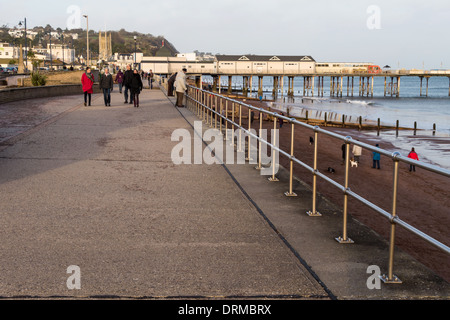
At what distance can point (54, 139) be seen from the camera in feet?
41.1

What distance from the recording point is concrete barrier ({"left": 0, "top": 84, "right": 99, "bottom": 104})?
24494 millimetres

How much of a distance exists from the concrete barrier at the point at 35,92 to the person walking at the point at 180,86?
7.71 meters

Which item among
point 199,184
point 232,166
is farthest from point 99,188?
point 232,166

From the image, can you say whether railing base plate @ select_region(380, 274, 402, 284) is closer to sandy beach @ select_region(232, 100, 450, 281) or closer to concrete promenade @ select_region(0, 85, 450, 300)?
concrete promenade @ select_region(0, 85, 450, 300)

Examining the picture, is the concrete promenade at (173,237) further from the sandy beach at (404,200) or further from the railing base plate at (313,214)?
the sandy beach at (404,200)

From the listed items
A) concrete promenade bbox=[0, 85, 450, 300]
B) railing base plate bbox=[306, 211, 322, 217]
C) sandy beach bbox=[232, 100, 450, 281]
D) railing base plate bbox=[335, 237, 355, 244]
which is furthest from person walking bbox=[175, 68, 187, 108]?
railing base plate bbox=[335, 237, 355, 244]

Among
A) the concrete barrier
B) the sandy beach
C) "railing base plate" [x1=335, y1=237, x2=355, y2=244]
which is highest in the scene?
the concrete barrier

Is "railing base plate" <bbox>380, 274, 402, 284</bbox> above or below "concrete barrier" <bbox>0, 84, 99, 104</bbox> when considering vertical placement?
below

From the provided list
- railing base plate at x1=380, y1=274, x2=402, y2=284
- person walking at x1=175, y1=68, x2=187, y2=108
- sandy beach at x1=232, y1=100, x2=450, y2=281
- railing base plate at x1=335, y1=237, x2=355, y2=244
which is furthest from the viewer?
person walking at x1=175, y1=68, x2=187, y2=108

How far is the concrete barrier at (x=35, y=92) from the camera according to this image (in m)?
24.5

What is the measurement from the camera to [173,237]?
5.43 meters

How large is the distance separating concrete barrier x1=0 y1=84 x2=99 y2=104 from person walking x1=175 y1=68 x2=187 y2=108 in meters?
7.71

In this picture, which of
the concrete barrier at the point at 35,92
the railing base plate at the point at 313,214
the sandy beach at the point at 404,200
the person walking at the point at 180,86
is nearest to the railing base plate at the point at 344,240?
the sandy beach at the point at 404,200
